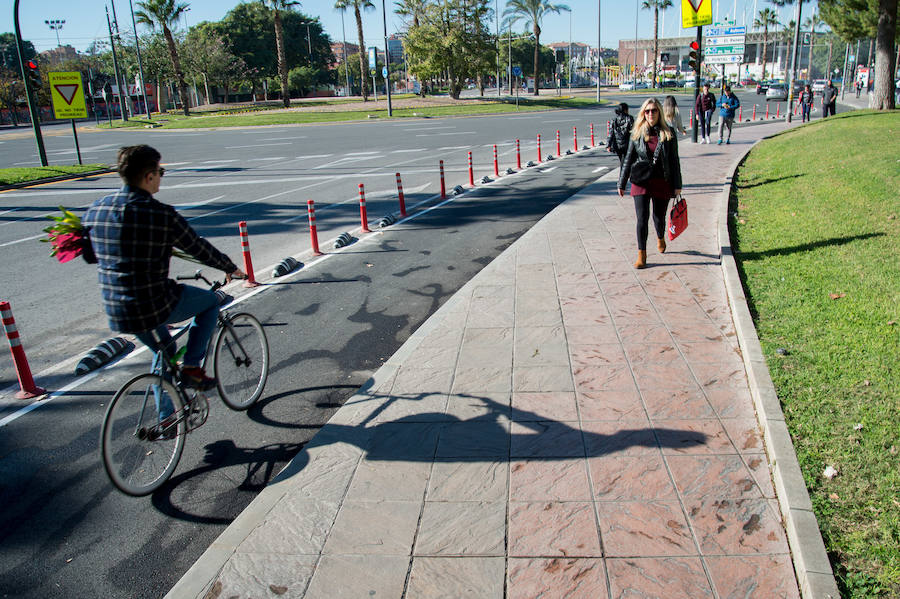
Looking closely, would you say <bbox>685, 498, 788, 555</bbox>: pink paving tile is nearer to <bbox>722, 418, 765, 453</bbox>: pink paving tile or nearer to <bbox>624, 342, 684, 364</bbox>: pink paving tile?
<bbox>722, 418, 765, 453</bbox>: pink paving tile

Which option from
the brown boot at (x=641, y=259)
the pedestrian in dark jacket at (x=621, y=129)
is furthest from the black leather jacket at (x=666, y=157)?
the pedestrian in dark jacket at (x=621, y=129)

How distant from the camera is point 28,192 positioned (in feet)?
63.3

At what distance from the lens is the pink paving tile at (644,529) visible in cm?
327

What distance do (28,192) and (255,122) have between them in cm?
3043

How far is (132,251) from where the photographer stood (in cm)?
390

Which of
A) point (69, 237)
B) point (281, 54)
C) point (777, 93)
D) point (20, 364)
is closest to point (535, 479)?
point (69, 237)

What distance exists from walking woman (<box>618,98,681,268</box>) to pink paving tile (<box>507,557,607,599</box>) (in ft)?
17.8

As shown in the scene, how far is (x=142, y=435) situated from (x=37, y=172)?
22445 mm

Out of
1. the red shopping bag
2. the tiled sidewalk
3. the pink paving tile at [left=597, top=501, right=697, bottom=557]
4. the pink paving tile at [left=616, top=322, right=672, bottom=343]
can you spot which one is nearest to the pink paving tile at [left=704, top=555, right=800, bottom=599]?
the tiled sidewalk

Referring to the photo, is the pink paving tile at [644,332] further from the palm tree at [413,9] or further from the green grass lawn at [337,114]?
the palm tree at [413,9]

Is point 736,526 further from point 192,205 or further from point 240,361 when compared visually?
point 192,205

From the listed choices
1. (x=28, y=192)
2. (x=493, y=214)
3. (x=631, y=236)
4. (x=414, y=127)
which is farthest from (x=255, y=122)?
(x=631, y=236)

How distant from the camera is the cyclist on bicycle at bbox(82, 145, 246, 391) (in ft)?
12.7

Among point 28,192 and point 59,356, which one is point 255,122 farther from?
point 59,356
